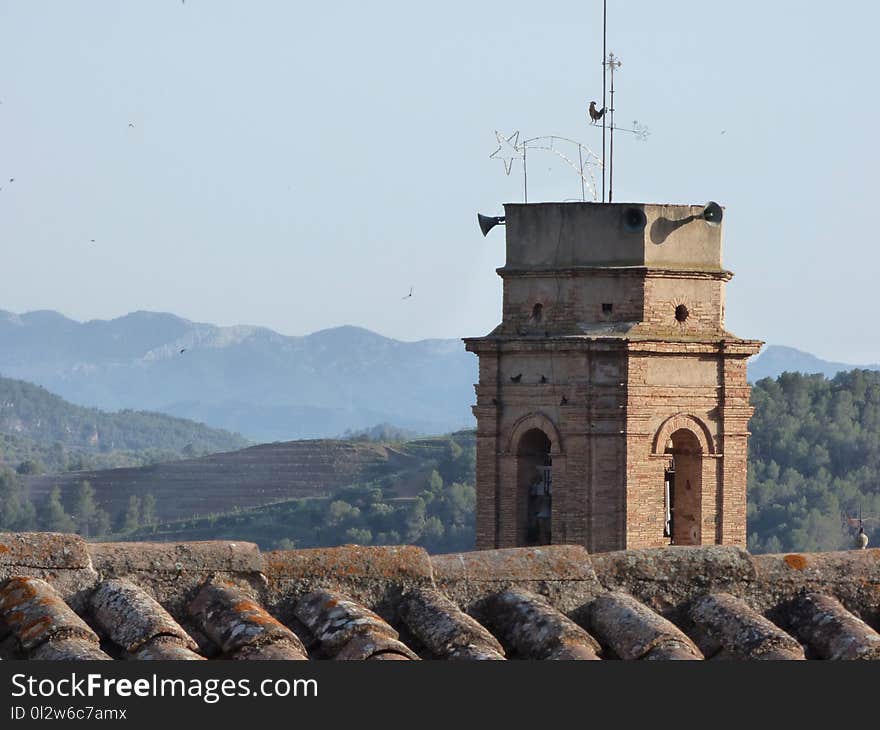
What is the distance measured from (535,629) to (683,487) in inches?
895

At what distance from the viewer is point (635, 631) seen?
9.95 meters

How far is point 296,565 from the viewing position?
32.9 ft

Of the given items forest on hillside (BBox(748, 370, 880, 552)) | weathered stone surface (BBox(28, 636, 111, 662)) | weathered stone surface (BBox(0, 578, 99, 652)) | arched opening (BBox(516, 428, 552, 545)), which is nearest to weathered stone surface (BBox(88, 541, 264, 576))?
weathered stone surface (BBox(0, 578, 99, 652))

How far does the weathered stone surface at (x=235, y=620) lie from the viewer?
931cm

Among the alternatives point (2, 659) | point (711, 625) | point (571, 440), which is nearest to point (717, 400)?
point (571, 440)

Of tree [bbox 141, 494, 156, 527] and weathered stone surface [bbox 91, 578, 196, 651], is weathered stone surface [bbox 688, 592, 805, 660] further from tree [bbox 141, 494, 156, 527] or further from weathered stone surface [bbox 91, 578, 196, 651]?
tree [bbox 141, 494, 156, 527]

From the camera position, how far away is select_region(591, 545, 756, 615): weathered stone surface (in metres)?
10.6

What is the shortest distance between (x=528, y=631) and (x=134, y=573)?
5.14ft

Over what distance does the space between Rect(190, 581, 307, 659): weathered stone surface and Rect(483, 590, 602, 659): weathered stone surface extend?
95 cm

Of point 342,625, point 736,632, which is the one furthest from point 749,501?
point 342,625

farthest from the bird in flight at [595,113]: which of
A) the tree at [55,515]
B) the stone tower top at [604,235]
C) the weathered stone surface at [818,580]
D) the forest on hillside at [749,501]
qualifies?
the tree at [55,515]

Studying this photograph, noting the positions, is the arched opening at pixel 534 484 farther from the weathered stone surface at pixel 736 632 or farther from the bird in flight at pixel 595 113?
A: the weathered stone surface at pixel 736 632

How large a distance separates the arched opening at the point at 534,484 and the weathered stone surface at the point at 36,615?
2251cm

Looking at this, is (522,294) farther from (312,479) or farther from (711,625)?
(312,479)
